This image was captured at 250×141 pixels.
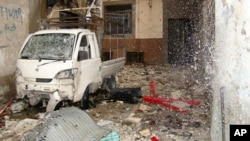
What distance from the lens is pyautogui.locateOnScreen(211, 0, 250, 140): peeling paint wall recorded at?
140 inches

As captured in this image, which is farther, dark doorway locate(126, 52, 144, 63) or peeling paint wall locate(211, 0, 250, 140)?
dark doorway locate(126, 52, 144, 63)

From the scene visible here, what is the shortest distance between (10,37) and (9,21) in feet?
1.54

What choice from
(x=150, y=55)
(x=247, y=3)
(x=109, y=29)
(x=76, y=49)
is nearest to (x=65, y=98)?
(x=76, y=49)

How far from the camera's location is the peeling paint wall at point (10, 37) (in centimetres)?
826

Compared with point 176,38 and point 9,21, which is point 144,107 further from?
point 176,38

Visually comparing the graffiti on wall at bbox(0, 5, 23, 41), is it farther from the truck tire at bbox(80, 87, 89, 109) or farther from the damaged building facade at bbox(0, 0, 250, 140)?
the truck tire at bbox(80, 87, 89, 109)

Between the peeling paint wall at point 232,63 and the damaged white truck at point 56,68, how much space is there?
11.3 feet

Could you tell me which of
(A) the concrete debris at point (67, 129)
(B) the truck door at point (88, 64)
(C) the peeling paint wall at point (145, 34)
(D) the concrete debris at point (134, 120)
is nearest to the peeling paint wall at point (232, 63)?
(A) the concrete debris at point (67, 129)

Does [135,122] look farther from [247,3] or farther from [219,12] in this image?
[247,3]

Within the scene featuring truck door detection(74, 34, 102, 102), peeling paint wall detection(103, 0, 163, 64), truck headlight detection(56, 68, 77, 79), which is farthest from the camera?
peeling paint wall detection(103, 0, 163, 64)

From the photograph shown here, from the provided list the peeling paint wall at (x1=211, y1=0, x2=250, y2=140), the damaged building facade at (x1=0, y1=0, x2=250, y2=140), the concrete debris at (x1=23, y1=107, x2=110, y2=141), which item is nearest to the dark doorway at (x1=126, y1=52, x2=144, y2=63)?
the damaged building facade at (x1=0, y1=0, x2=250, y2=140)

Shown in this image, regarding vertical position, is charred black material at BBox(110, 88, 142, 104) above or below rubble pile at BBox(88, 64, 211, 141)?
above

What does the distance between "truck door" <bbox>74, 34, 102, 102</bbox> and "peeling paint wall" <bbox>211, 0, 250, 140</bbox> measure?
3.53 meters

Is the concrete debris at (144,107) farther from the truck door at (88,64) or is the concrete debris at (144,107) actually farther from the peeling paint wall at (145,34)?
the peeling paint wall at (145,34)
